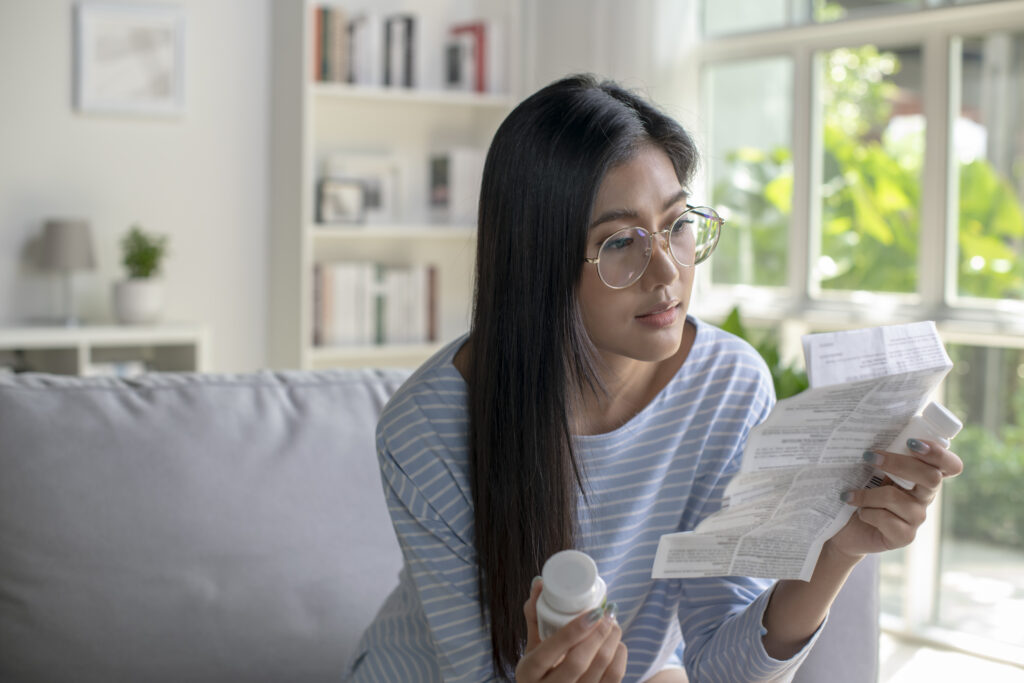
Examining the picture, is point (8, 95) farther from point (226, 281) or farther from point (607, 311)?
point (607, 311)

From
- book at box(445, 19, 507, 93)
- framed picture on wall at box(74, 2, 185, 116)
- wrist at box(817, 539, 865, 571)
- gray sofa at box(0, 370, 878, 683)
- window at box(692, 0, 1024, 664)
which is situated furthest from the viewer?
book at box(445, 19, 507, 93)

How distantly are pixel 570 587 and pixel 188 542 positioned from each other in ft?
2.51

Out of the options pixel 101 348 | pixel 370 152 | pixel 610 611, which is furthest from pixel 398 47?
pixel 610 611

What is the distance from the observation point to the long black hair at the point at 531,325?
116cm

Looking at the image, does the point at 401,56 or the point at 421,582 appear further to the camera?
the point at 401,56

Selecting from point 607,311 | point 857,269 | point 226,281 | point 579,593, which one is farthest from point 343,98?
point 579,593

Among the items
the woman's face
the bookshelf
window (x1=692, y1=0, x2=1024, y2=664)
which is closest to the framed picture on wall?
the bookshelf

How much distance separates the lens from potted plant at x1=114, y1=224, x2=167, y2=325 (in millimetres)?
3611

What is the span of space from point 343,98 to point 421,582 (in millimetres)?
3251

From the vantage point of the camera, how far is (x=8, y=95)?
3621mm

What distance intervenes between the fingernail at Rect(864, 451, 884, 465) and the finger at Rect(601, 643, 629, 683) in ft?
1.00

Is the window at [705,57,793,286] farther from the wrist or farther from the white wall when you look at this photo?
the wrist

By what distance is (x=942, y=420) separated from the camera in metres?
1.01

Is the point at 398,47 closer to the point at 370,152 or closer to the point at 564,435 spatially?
the point at 370,152
